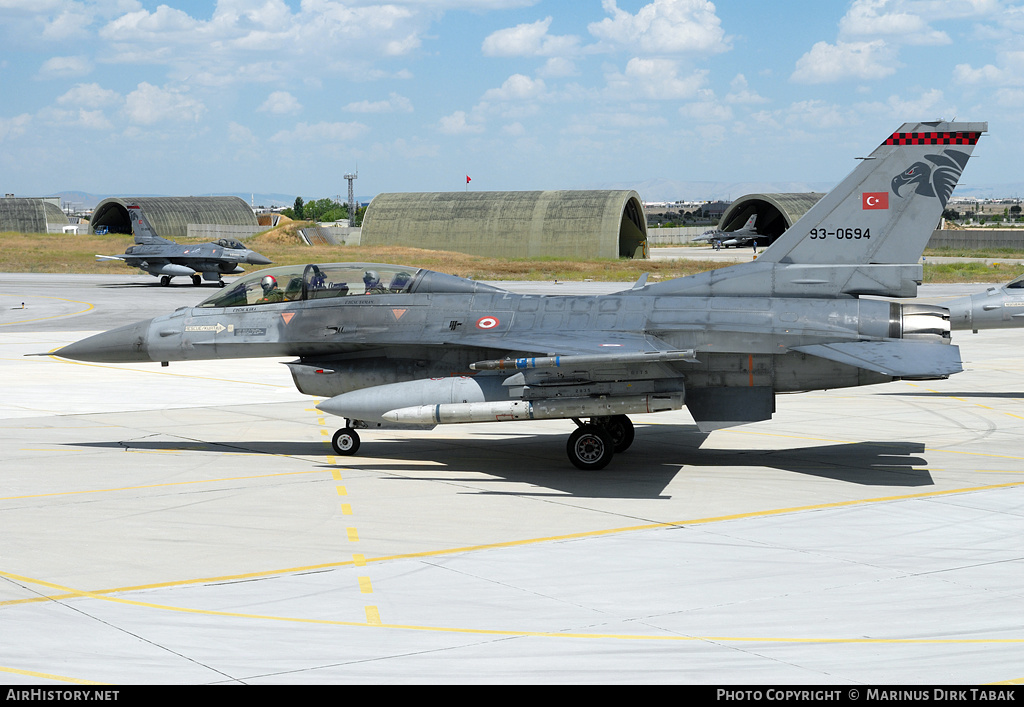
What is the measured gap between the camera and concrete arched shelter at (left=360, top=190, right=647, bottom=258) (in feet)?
255

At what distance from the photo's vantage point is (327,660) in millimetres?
7195

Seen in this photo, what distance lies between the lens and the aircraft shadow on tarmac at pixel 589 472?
44.6 feet

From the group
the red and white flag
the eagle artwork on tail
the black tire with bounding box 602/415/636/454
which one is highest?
the eagle artwork on tail

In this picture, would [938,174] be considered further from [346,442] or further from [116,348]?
[116,348]

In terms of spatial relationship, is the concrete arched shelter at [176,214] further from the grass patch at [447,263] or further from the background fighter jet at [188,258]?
the background fighter jet at [188,258]

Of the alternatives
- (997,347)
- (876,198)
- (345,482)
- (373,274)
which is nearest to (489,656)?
(345,482)

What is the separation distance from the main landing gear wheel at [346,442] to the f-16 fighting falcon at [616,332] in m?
0.02

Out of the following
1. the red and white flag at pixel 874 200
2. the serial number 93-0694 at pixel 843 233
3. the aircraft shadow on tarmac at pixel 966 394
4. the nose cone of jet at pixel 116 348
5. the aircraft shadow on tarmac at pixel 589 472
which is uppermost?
the red and white flag at pixel 874 200

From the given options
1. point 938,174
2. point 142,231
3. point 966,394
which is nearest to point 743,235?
point 142,231

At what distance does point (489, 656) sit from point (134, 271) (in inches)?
2654

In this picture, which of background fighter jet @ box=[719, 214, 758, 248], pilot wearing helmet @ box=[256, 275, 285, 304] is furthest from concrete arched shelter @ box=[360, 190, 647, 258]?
pilot wearing helmet @ box=[256, 275, 285, 304]

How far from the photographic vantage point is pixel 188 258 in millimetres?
55156

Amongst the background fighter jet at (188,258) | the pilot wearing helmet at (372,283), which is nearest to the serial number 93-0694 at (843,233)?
the pilot wearing helmet at (372,283)

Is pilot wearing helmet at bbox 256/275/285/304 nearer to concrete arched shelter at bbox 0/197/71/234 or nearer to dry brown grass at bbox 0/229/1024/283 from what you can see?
dry brown grass at bbox 0/229/1024/283
